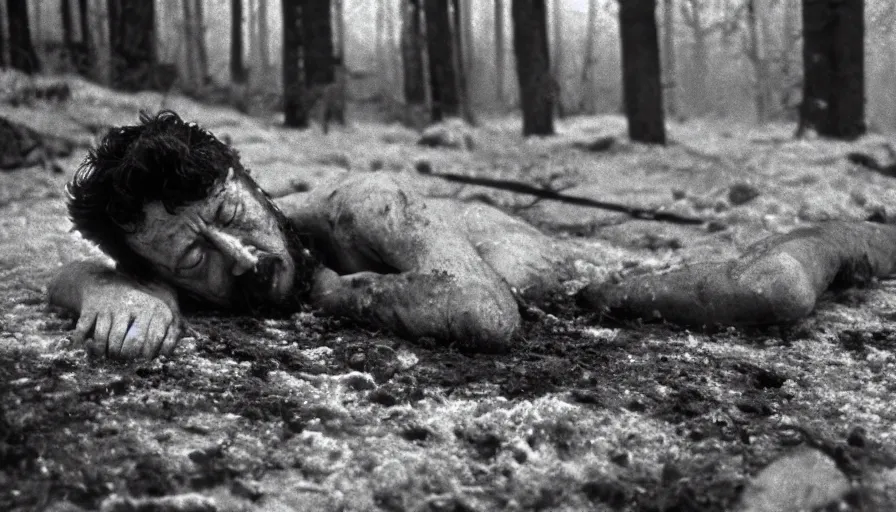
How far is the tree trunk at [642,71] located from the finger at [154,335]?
628 centimetres

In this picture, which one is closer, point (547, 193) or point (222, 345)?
point (222, 345)

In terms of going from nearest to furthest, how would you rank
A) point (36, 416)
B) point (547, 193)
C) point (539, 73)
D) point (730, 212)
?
point (36, 416), point (547, 193), point (730, 212), point (539, 73)

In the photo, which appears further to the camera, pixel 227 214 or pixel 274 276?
pixel 274 276

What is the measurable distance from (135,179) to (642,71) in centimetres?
614

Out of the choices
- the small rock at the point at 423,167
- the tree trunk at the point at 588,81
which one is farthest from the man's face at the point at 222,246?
the tree trunk at the point at 588,81

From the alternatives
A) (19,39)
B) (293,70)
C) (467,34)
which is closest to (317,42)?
(293,70)

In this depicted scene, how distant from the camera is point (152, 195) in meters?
2.84

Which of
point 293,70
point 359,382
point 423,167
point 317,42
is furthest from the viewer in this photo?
point 293,70

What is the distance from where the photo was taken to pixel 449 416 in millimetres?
2199

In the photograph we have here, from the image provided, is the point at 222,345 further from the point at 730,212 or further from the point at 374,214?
the point at 730,212

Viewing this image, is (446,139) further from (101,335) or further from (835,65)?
(101,335)

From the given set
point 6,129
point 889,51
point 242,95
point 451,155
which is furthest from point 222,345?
point 889,51

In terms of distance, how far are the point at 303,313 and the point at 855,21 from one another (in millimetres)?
6744

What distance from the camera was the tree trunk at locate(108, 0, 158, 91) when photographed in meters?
9.95
